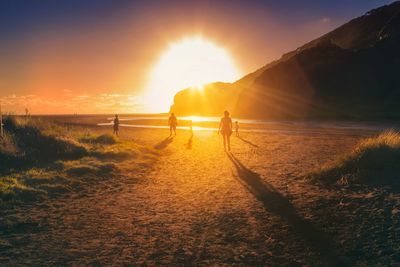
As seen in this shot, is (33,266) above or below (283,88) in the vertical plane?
below

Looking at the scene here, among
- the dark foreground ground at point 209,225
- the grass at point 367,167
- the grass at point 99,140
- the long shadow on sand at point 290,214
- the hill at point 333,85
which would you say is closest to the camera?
the long shadow on sand at point 290,214

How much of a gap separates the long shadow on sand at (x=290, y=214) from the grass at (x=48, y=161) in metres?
5.49

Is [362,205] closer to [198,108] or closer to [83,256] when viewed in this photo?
[83,256]

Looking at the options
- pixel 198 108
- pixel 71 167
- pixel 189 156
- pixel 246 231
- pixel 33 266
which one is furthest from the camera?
pixel 198 108

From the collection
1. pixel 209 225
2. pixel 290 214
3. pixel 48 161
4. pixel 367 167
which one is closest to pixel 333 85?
pixel 367 167

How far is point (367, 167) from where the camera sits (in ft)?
32.7

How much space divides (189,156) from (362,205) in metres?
11.9

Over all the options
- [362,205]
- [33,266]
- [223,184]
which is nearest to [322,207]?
[362,205]

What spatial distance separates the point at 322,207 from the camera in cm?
774

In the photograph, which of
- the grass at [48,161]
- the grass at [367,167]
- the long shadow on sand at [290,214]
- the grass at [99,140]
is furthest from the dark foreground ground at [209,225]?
the grass at [99,140]

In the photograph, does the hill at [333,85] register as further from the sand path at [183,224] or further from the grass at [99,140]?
the sand path at [183,224]

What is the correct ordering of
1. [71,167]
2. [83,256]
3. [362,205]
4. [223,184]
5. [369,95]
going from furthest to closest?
[369,95], [71,167], [223,184], [362,205], [83,256]

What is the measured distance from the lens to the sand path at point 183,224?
546 centimetres

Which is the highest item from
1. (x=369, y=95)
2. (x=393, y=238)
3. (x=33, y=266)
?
(x=369, y=95)
